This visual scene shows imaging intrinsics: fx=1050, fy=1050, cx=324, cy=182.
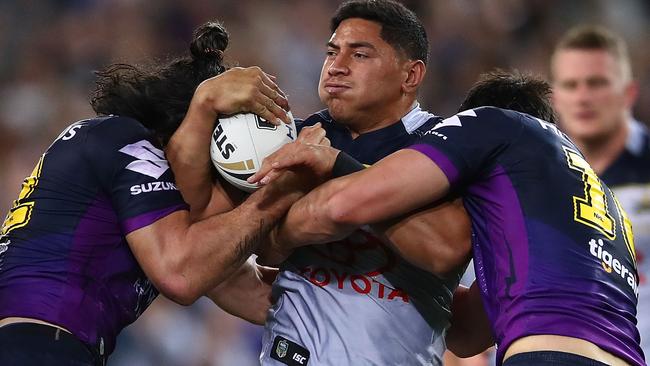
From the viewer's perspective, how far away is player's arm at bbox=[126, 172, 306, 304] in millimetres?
4215

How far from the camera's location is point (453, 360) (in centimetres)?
649

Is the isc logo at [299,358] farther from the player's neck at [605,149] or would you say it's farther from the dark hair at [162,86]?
the player's neck at [605,149]

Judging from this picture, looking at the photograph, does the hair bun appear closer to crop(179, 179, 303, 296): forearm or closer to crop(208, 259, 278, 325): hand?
crop(179, 179, 303, 296): forearm

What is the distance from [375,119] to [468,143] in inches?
31.2

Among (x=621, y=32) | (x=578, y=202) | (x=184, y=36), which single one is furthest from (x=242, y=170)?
(x=621, y=32)

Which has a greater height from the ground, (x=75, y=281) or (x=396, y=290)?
(x=75, y=281)

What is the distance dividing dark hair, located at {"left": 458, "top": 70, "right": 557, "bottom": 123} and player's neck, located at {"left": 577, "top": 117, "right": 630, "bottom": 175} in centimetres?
276

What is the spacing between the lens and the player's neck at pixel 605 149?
295 inches

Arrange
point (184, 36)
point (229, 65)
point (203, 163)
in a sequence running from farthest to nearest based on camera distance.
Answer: point (184, 36) < point (229, 65) < point (203, 163)

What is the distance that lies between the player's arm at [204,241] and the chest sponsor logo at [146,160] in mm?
208

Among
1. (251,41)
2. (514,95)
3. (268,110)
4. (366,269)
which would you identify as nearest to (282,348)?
(366,269)

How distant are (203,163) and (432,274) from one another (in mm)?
1142

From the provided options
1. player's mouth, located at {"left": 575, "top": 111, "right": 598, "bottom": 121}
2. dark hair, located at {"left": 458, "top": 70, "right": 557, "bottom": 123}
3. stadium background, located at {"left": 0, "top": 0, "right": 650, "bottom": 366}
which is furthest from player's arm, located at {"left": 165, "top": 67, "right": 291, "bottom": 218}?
stadium background, located at {"left": 0, "top": 0, "right": 650, "bottom": 366}

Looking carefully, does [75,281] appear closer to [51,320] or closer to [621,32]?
[51,320]
